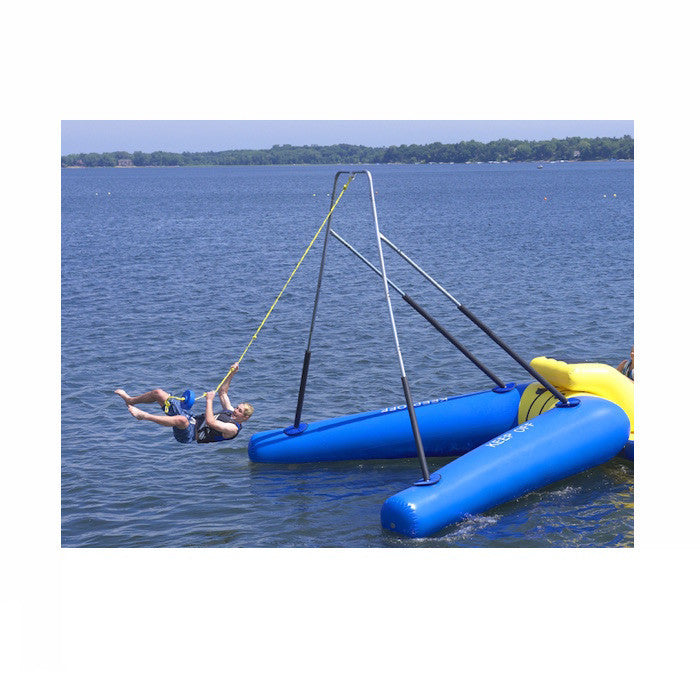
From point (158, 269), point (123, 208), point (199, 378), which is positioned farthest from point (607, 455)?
point (123, 208)

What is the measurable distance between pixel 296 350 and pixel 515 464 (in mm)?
7682

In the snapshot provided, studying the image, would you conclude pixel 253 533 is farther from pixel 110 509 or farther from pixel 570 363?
pixel 570 363

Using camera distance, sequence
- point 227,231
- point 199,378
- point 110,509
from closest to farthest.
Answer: point 110,509 → point 199,378 → point 227,231

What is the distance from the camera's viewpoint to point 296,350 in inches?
680

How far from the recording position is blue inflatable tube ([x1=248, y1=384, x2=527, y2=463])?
11648mm

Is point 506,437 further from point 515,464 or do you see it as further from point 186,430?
point 186,430

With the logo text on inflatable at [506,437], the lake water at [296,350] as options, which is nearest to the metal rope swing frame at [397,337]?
the logo text on inflatable at [506,437]

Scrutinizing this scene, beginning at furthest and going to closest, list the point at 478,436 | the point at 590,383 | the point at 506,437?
the point at 478,436, the point at 590,383, the point at 506,437

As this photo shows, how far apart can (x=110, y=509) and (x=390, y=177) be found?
77.0 m

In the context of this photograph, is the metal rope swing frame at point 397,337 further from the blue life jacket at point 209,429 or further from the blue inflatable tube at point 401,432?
the blue life jacket at point 209,429

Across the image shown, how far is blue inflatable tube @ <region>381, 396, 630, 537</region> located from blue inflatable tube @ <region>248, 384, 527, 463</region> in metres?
0.99

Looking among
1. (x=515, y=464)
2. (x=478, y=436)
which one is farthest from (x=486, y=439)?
(x=515, y=464)

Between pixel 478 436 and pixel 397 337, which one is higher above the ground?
pixel 397 337

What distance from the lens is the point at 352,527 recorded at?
33.8 feet
